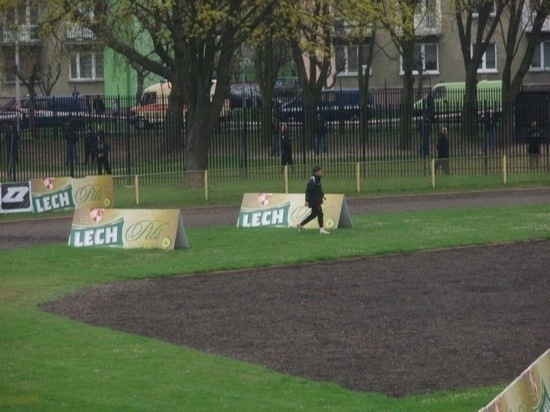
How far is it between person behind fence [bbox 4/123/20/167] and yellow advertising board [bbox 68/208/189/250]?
1274 centimetres

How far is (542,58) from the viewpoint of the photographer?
75125mm

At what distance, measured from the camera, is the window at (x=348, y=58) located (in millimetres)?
72688

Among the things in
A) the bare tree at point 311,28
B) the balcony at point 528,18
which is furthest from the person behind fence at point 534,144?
the balcony at point 528,18

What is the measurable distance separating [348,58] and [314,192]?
48.6 m

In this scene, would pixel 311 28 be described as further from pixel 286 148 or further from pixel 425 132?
pixel 425 132

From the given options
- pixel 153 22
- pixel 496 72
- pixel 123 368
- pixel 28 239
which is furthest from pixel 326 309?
pixel 496 72

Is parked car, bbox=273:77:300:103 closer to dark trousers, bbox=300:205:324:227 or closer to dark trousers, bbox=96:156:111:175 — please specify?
dark trousers, bbox=96:156:111:175

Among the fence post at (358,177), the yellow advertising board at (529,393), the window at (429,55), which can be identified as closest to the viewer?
the yellow advertising board at (529,393)

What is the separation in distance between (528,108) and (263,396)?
34250mm

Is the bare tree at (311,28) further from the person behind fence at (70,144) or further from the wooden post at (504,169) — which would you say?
the person behind fence at (70,144)

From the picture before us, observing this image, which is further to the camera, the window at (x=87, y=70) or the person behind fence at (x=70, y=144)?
the window at (x=87, y=70)

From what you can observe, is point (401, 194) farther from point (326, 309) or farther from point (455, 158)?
point (326, 309)

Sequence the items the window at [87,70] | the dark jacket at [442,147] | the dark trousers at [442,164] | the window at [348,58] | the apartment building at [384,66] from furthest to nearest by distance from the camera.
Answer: the window at [87,70] → the window at [348,58] → the apartment building at [384,66] → the dark jacket at [442,147] → the dark trousers at [442,164]

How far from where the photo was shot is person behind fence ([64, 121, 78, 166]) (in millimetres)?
42156
